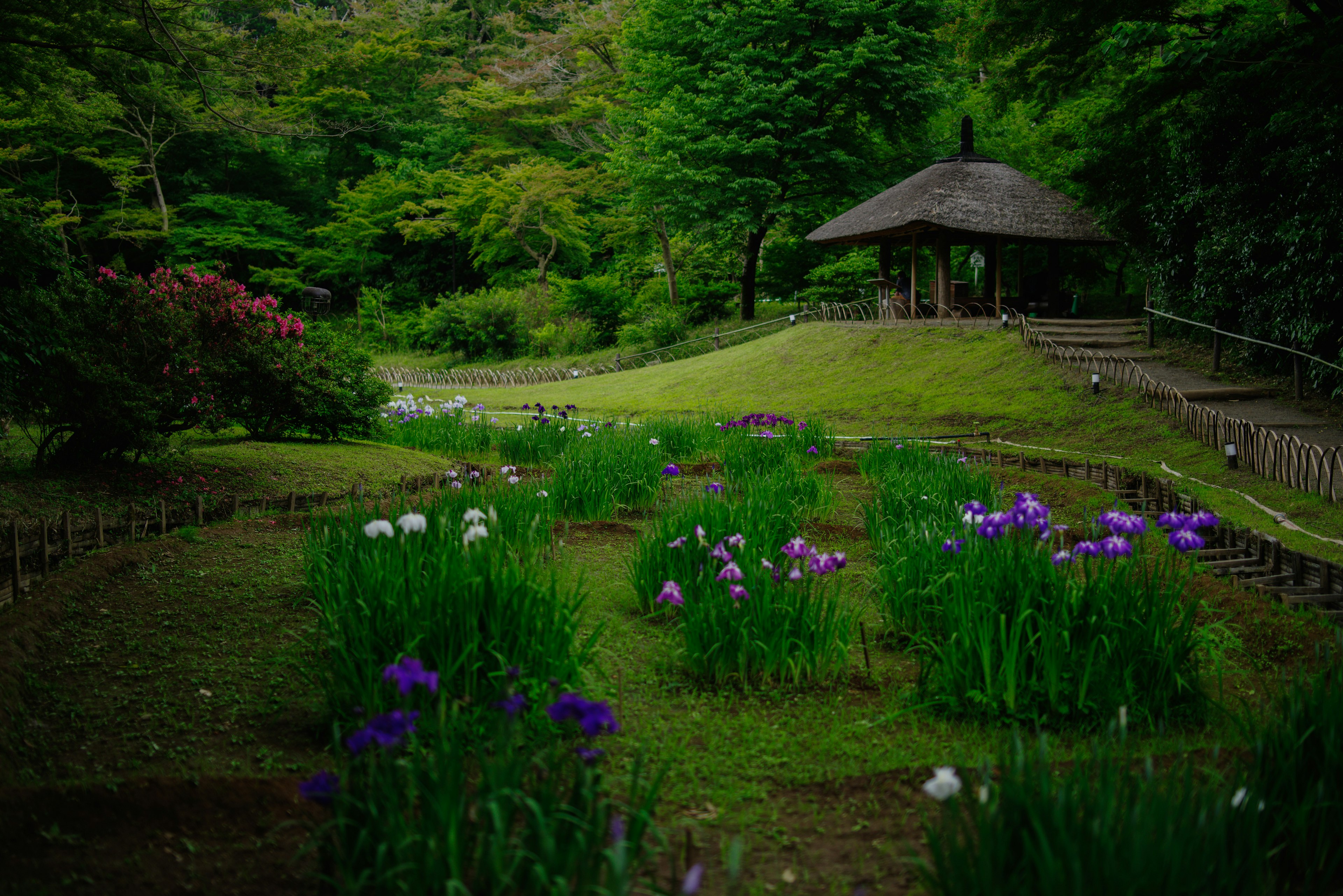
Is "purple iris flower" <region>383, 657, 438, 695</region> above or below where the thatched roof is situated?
below

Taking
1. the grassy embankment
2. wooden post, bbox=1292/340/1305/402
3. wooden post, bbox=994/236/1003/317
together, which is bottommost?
the grassy embankment

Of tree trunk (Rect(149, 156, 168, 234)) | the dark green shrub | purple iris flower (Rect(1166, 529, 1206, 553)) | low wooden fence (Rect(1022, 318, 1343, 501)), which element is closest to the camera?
purple iris flower (Rect(1166, 529, 1206, 553))

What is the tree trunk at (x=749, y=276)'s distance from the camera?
77.0 feet

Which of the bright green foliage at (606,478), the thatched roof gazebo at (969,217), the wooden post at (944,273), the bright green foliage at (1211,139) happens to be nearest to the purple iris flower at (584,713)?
the bright green foliage at (606,478)

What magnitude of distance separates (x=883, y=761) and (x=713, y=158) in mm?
20501

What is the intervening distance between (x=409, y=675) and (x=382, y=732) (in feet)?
0.60

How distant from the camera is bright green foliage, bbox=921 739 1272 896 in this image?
173cm

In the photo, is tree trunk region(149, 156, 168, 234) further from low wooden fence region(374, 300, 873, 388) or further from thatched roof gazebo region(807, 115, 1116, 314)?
thatched roof gazebo region(807, 115, 1116, 314)

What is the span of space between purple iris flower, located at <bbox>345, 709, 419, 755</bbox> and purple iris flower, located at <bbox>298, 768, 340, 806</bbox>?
0.27 ft

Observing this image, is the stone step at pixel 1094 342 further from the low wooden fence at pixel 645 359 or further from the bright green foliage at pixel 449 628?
the bright green foliage at pixel 449 628

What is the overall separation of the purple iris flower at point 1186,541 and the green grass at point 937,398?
2.93 m

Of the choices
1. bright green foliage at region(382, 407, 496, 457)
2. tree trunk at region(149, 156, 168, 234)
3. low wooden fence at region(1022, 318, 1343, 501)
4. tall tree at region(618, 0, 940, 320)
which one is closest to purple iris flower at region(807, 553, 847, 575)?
low wooden fence at region(1022, 318, 1343, 501)

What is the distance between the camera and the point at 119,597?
4309mm

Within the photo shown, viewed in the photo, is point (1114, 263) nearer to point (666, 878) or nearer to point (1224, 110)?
point (1224, 110)
